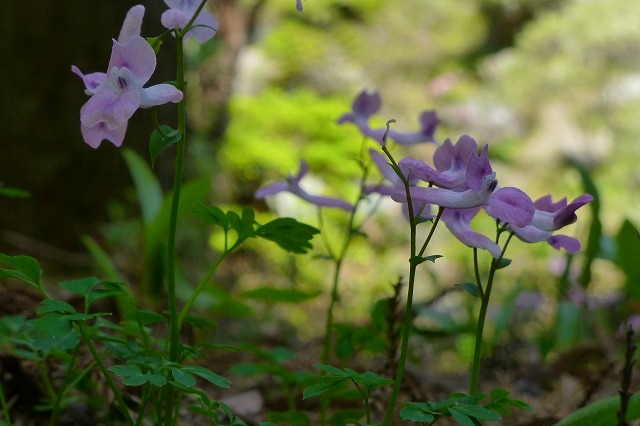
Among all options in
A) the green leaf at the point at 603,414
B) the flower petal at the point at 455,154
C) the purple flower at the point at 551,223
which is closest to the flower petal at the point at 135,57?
the flower petal at the point at 455,154

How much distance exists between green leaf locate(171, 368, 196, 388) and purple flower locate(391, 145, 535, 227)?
27 cm

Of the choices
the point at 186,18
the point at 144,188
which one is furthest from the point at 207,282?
the point at 144,188

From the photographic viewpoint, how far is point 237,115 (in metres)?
5.95

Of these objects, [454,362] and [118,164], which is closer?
[118,164]

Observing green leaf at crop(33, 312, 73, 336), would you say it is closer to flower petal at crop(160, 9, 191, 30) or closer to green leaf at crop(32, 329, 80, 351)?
green leaf at crop(32, 329, 80, 351)

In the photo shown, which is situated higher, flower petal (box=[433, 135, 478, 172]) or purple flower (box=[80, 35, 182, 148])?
purple flower (box=[80, 35, 182, 148])

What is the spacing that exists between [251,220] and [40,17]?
6.64 feet

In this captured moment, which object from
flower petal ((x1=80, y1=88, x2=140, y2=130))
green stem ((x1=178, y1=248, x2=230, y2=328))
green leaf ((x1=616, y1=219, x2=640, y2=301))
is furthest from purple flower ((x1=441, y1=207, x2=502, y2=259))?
green leaf ((x1=616, y1=219, x2=640, y2=301))

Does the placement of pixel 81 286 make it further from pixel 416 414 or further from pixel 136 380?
pixel 416 414

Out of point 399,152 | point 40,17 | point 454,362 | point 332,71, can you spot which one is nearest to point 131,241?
point 40,17

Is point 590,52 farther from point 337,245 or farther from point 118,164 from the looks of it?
point 118,164

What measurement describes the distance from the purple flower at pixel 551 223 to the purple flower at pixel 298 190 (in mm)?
311

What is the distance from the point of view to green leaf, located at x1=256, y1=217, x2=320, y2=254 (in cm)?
80

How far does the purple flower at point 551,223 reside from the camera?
72 cm
